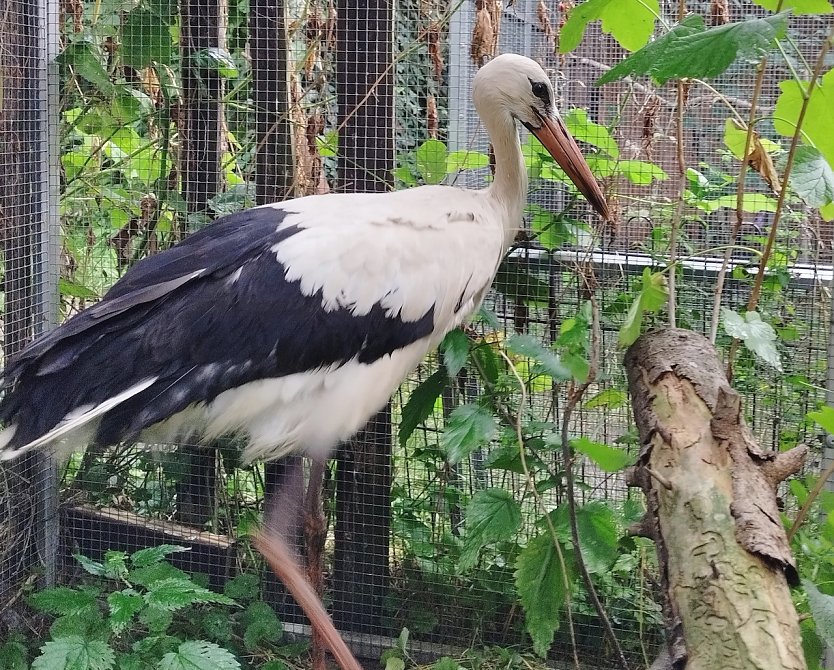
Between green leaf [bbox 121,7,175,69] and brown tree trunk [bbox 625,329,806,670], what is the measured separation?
2001 millimetres

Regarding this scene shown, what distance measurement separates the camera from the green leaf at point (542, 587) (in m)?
2.47

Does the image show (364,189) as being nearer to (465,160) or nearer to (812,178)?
(465,160)

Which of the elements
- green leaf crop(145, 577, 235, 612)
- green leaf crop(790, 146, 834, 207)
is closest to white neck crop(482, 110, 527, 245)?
green leaf crop(790, 146, 834, 207)

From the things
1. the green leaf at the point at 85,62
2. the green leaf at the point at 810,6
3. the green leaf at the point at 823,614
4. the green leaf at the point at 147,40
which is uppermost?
the green leaf at the point at 147,40

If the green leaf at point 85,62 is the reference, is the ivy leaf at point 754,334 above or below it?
below

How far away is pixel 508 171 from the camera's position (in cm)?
279

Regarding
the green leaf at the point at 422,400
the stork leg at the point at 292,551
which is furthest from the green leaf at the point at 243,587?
the green leaf at the point at 422,400

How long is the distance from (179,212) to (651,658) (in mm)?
2088

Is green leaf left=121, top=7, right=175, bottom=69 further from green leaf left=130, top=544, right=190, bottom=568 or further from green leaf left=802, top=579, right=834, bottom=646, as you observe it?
green leaf left=802, top=579, right=834, bottom=646

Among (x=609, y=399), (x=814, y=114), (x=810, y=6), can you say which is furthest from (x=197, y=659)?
(x=810, y=6)

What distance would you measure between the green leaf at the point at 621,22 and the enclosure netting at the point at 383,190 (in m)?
0.54

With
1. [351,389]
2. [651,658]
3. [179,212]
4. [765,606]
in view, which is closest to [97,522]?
[179,212]

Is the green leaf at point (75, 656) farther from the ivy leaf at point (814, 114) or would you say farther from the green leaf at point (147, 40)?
the ivy leaf at point (814, 114)

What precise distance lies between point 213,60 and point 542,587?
1.95 metres
